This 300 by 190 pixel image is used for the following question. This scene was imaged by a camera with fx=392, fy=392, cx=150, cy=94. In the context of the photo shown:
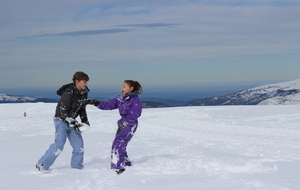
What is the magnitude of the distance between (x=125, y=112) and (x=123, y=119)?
0.14 metres

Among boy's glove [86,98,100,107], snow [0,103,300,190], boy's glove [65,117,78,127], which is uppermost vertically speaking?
boy's glove [86,98,100,107]

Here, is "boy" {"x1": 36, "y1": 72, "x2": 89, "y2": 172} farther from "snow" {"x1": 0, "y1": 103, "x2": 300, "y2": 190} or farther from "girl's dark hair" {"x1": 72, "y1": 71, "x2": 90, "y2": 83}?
"snow" {"x1": 0, "y1": 103, "x2": 300, "y2": 190}

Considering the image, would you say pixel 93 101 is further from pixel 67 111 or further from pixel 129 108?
→ pixel 129 108

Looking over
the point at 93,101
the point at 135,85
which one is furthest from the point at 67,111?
the point at 135,85

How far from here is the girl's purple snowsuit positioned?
7.04 metres

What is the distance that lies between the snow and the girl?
0.86 feet

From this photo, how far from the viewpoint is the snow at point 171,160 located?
19.7 ft

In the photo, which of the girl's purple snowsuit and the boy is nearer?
the boy

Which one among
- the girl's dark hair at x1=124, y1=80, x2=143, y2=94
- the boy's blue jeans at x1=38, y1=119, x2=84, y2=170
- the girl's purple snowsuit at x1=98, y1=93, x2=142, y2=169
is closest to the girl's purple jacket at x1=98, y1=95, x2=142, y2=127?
the girl's purple snowsuit at x1=98, y1=93, x2=142, y2=169

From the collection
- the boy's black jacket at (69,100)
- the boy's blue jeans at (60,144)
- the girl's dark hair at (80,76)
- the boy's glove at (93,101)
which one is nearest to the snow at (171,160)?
the boy's blue jeans at (60,144)

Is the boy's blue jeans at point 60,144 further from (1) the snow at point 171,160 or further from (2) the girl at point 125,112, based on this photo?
(2) the girl at point 125,112

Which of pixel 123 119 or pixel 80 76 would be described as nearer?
pixel 80 76

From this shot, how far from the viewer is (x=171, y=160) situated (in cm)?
802

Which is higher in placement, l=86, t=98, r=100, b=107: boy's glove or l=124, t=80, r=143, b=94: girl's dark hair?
l=124, t=80, r=143, b=94: girl's dark hair
